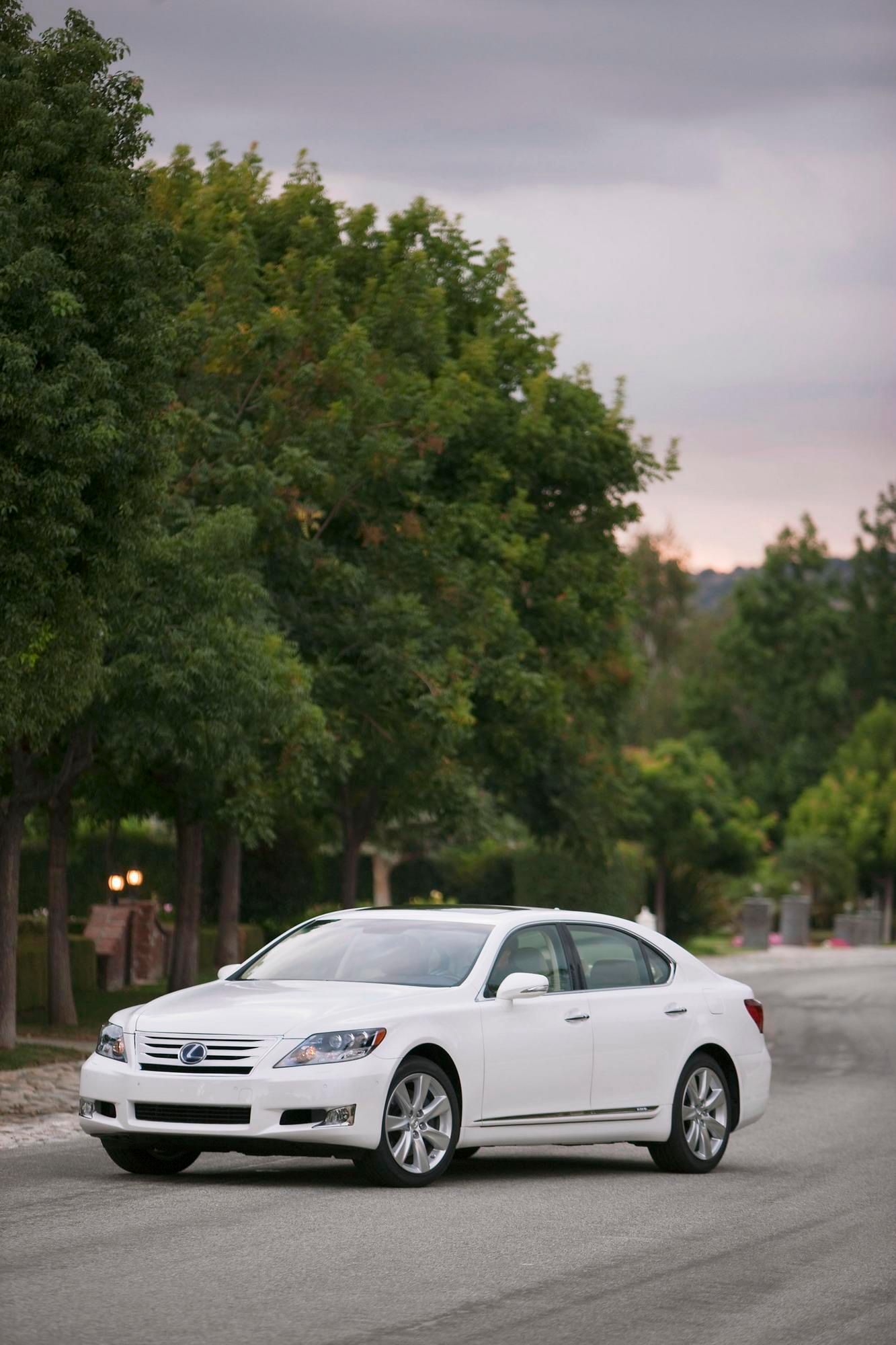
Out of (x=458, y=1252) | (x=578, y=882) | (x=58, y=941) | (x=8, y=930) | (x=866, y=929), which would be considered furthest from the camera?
(x=866, y=929)

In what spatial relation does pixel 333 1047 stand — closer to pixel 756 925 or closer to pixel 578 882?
pixel 578 882

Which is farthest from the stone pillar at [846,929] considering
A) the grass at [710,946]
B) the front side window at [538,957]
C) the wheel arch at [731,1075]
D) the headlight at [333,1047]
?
the headlight at [333,1047]

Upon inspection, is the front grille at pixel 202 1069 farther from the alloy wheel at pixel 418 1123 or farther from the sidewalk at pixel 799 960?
the sidewalk at pixel 799 960

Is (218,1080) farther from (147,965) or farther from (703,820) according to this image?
(703,820)

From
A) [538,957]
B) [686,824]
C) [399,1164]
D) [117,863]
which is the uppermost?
[686,824]

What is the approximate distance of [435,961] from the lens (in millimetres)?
11453

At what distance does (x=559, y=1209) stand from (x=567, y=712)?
78.1 feet

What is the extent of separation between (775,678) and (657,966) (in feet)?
325

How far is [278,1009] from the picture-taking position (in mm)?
10523

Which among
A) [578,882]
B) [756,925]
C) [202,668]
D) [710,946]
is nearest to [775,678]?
[756,925]

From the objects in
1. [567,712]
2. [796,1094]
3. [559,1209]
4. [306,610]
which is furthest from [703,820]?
[559,1209]

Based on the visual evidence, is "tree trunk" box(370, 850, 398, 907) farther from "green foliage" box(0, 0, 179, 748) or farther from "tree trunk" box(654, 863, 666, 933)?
"green foliage" box(0, 0, 179, 748)

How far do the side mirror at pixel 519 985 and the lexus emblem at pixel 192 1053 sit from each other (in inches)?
66.3

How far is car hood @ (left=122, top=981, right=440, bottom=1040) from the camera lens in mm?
10359
